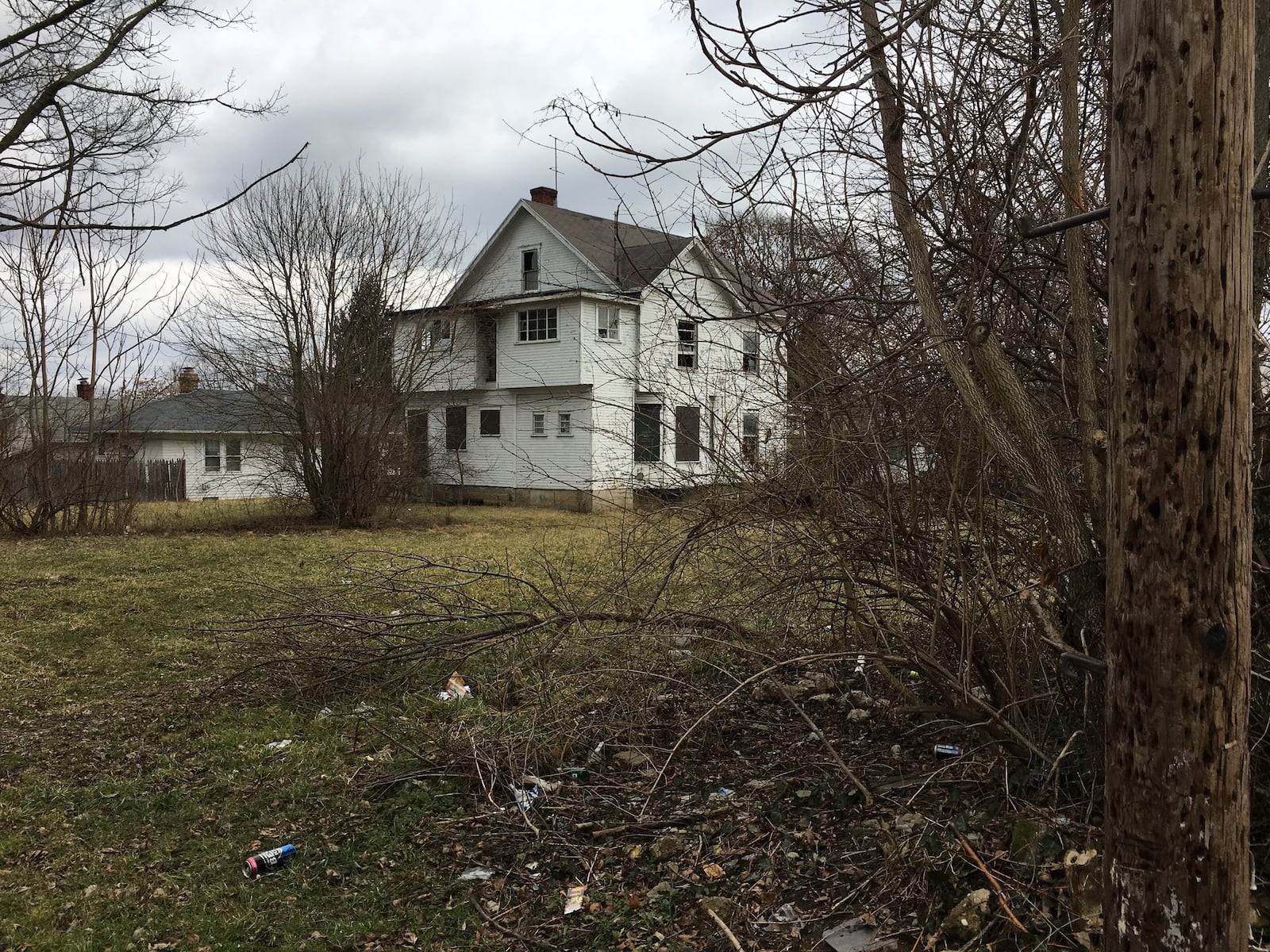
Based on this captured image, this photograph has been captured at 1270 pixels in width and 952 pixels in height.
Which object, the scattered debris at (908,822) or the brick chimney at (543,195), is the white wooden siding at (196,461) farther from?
the scattered debris at (908,822)

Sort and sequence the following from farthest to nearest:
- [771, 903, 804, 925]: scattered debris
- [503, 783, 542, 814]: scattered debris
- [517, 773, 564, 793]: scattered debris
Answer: [517, 773, 564, 793]: scattered debris → [503, 783, 542, 814]: scattered debris → [771, 903, 804, 925]: scattered debris

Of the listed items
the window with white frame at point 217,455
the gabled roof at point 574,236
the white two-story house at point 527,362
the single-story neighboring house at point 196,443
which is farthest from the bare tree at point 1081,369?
the window with white frame at point 217,455

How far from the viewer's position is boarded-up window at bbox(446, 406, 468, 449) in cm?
2995

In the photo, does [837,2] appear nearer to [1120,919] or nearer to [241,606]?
[1120,919]

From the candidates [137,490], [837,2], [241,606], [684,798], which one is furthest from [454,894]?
[137,490]

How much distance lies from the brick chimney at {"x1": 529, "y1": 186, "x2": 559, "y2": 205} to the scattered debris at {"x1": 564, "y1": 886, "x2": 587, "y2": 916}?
2707cm

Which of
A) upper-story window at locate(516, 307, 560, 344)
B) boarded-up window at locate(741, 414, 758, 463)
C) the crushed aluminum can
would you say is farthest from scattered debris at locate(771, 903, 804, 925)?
upper-story window at locate(516, 307, 560, 344)

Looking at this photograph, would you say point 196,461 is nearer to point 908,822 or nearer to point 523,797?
point 523,797

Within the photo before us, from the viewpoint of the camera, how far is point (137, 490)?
18969 millimetres

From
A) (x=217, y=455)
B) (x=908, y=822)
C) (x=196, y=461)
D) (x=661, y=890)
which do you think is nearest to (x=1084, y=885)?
(x=908, y=822)

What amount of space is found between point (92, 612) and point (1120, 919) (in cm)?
1047

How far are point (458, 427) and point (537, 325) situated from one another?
4621 mm

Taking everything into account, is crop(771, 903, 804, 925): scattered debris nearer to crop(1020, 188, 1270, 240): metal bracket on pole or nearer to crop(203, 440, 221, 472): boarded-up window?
crop(1020, 188, 1270, 240): metal bracket on pole

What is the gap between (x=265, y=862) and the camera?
434 cm
